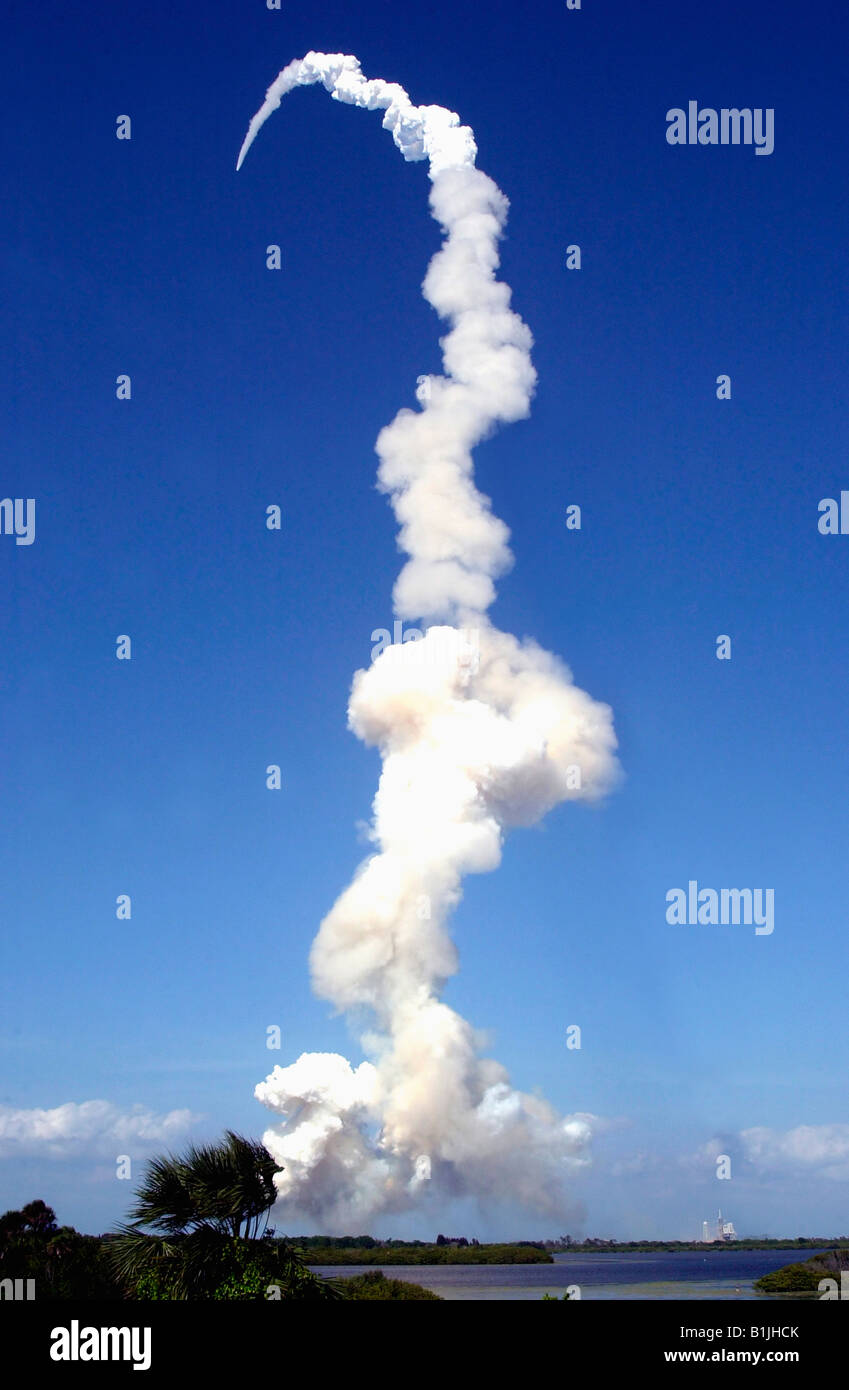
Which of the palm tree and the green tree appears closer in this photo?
the palm tree

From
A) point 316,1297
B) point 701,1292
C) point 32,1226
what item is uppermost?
point 316,1297

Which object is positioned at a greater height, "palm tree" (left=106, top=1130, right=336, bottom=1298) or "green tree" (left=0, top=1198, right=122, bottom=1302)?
"palm tree" (left=106, top=1130, right=336, bottom=1298)

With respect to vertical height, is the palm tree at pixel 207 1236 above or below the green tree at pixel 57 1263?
above

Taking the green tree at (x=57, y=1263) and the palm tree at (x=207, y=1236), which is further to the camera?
the green tree at (x=57, y=1263)

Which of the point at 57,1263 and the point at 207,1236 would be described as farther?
the point at 57,1263

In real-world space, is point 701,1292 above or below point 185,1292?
below

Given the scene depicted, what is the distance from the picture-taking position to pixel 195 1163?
1053 inches
